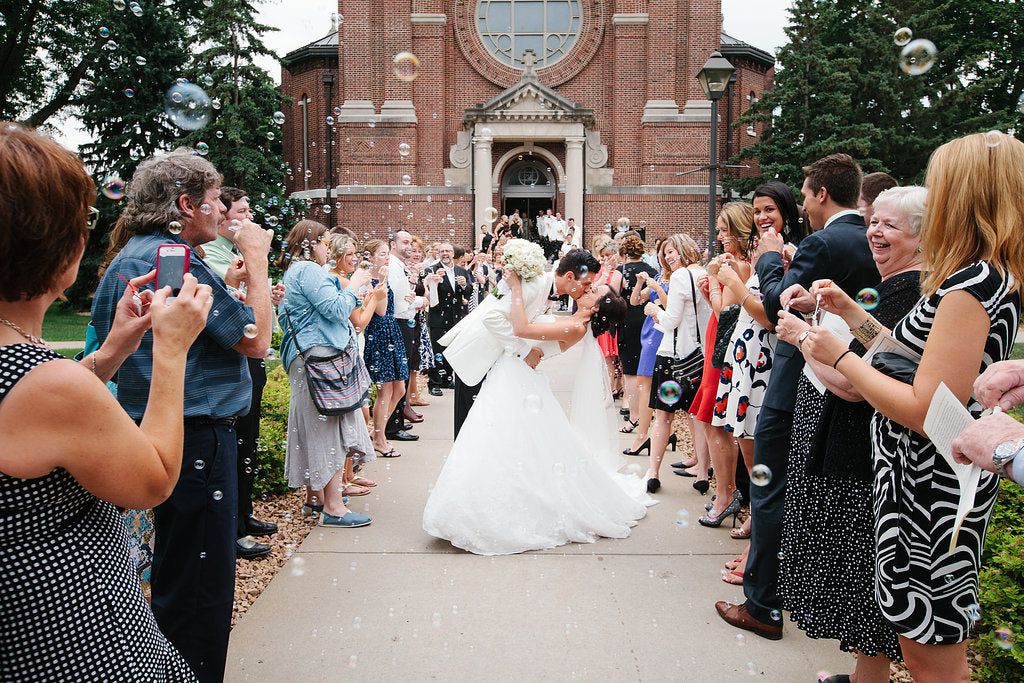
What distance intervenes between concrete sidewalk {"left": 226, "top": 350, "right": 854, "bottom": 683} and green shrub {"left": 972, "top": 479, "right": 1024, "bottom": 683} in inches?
25.2

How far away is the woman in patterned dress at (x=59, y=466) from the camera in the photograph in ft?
4.68

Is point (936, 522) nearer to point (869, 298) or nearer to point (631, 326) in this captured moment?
point (869, 298)

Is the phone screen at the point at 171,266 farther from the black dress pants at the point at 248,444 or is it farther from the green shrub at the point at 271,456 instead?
the green shrub at the point at 271,456

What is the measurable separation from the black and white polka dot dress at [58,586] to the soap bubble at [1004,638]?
314cm

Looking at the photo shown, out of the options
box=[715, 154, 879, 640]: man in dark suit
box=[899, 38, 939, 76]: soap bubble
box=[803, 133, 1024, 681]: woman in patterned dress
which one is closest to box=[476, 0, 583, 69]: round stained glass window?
box=[899, 38, 939, 76]: soap bubble

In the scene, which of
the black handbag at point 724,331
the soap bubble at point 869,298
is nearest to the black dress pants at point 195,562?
the soap bubble at point 869,298

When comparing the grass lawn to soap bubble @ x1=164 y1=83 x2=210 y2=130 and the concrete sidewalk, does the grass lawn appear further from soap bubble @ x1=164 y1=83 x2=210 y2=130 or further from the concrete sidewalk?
the concrete sidewalk

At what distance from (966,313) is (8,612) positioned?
8.53 ft

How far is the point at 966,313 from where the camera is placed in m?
2.11

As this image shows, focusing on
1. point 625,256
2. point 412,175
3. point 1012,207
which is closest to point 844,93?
point 412,175

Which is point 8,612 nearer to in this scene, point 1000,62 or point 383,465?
point 383,465

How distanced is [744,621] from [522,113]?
875 inches

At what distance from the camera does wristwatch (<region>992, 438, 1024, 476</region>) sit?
154 cm

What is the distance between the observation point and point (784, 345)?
3.60 metres
